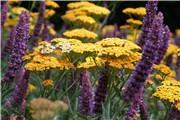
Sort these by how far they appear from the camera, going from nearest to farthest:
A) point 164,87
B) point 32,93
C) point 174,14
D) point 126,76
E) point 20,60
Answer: point 164,87 → point 20,60 → point 126,76 → point 32,93 → point 174,14

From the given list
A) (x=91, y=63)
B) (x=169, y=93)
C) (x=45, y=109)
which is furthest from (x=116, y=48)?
(x=45, y=109)

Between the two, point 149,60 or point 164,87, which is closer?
point 149,60

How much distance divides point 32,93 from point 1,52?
→ 0.66m

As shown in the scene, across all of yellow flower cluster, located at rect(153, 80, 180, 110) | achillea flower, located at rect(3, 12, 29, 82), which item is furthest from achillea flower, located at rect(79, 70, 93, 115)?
achillea flower, located at rect(3, 12, 29, 82)

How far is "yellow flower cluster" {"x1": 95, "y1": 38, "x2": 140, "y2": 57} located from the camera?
4.84 meters

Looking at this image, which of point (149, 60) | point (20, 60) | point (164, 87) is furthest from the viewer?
point (20, 60)

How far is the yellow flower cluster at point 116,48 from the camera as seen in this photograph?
484cm

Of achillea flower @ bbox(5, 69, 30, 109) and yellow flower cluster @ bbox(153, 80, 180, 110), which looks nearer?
achillea flower @ bbox(5, 69, 30, 109)

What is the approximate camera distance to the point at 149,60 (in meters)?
4.22

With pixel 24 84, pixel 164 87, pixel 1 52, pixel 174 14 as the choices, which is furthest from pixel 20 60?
pixel 174 14

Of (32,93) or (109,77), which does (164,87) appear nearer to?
(109,77)

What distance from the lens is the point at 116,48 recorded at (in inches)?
193

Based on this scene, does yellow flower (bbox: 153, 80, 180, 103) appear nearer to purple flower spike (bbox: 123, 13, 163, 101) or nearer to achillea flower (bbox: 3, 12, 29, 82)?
purple flower spike (bbox: 123, 13, 163, 101)

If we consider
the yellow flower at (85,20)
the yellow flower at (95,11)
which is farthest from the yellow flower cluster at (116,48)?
the yellow flower at (95,11)
